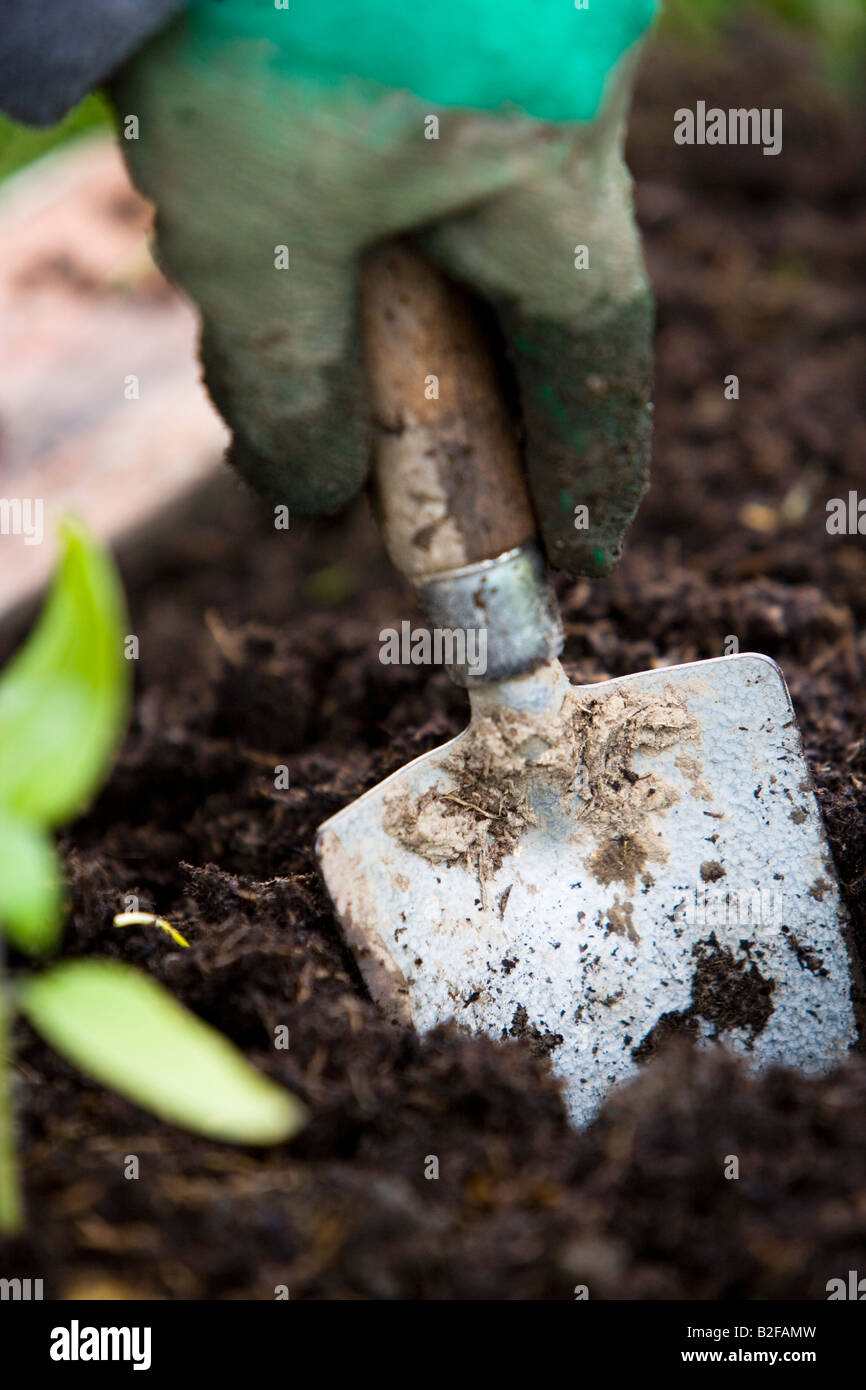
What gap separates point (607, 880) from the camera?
120 cm

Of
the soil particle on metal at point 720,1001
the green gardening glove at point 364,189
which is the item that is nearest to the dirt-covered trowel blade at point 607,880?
the soil particle on metal at point 720,1001

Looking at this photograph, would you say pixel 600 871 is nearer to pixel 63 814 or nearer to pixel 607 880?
pixel 607 880

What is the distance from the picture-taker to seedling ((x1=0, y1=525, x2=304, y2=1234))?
2.24 feet

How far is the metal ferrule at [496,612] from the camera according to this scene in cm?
107

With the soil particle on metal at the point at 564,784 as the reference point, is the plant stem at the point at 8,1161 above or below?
below

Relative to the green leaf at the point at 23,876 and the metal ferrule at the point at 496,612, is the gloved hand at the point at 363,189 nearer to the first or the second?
the metal ferrule at the point at 496,612

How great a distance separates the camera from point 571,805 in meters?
1.21

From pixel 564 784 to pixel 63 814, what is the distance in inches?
22.7

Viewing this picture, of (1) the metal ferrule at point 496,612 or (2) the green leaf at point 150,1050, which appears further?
(1) the metal ferrule at point 496,612

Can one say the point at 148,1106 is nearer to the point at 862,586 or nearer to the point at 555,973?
the point at 555,973

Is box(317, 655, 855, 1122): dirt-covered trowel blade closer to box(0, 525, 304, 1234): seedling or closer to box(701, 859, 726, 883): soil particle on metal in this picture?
box(701, 859, 726, 883): soil particle on metal

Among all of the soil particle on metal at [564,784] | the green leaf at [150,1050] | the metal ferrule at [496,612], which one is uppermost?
the metal ferrule at [496,612]

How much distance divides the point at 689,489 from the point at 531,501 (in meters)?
1.14

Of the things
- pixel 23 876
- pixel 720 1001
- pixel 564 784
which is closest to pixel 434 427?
pixel 564 784
